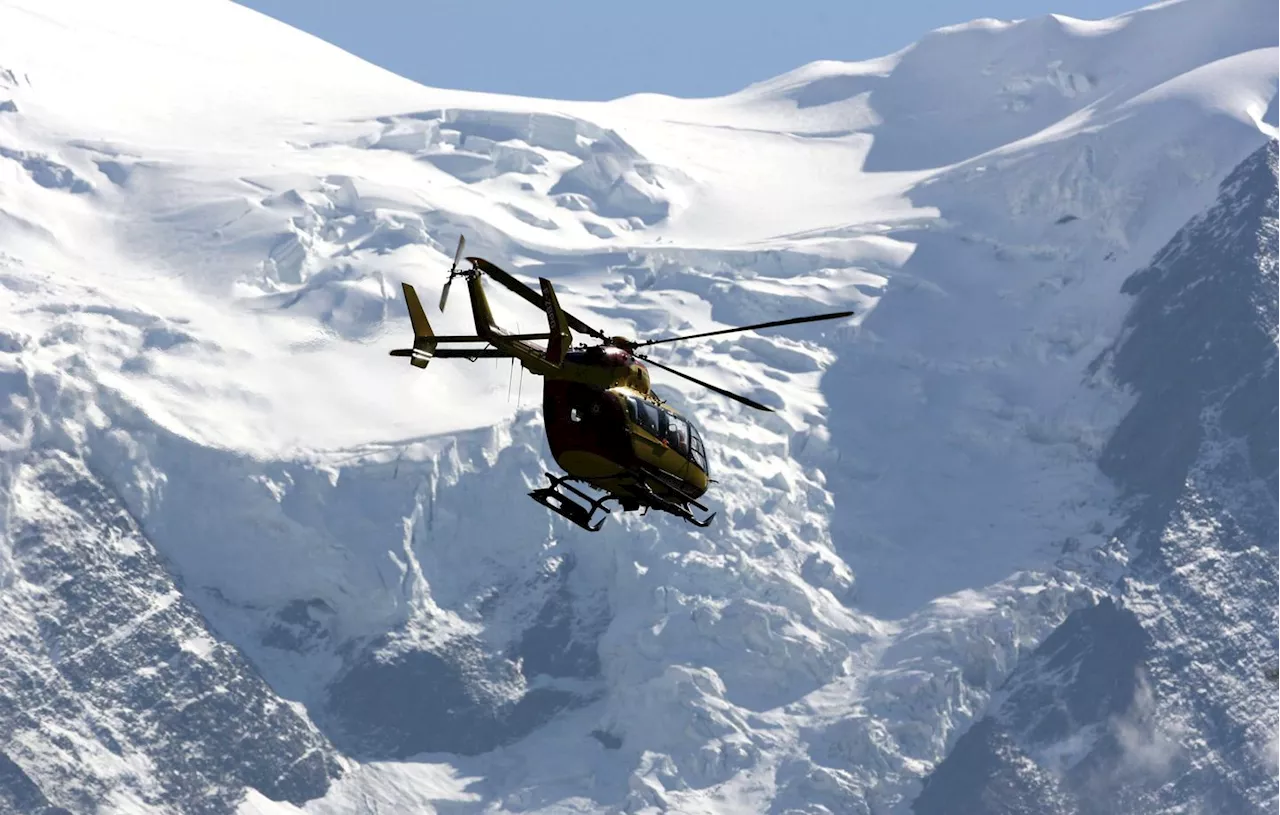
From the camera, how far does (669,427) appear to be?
79.6 metres

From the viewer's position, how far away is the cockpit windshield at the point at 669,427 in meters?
78.4

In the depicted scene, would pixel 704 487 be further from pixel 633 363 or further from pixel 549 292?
pixel 549 292

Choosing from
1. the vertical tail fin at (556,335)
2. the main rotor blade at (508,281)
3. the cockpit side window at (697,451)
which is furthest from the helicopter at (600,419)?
the main rotor blade at (508,281)

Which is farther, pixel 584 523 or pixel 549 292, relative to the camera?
pixel 584 523

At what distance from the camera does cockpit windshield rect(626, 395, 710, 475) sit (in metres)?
78.4

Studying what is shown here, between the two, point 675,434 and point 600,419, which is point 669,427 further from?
point 600,419

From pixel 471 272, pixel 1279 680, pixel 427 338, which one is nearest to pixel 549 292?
pixel 471 272

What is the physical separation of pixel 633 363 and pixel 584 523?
5341mm

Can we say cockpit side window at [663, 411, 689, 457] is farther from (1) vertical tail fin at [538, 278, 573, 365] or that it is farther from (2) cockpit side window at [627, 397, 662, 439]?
(1) vertical tail fin at [538, 278, 573, 365]

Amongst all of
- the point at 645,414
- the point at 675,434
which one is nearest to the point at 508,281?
the point at 645,414

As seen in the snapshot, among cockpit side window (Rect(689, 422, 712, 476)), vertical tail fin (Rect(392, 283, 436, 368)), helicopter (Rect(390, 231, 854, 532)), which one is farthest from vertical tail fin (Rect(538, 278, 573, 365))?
cockpit side window (Rect(689, 422, 712, 476))

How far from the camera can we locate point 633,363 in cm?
7994

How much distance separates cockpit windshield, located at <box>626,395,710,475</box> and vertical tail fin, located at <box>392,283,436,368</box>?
5.51 m

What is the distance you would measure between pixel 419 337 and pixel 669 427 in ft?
23.6
